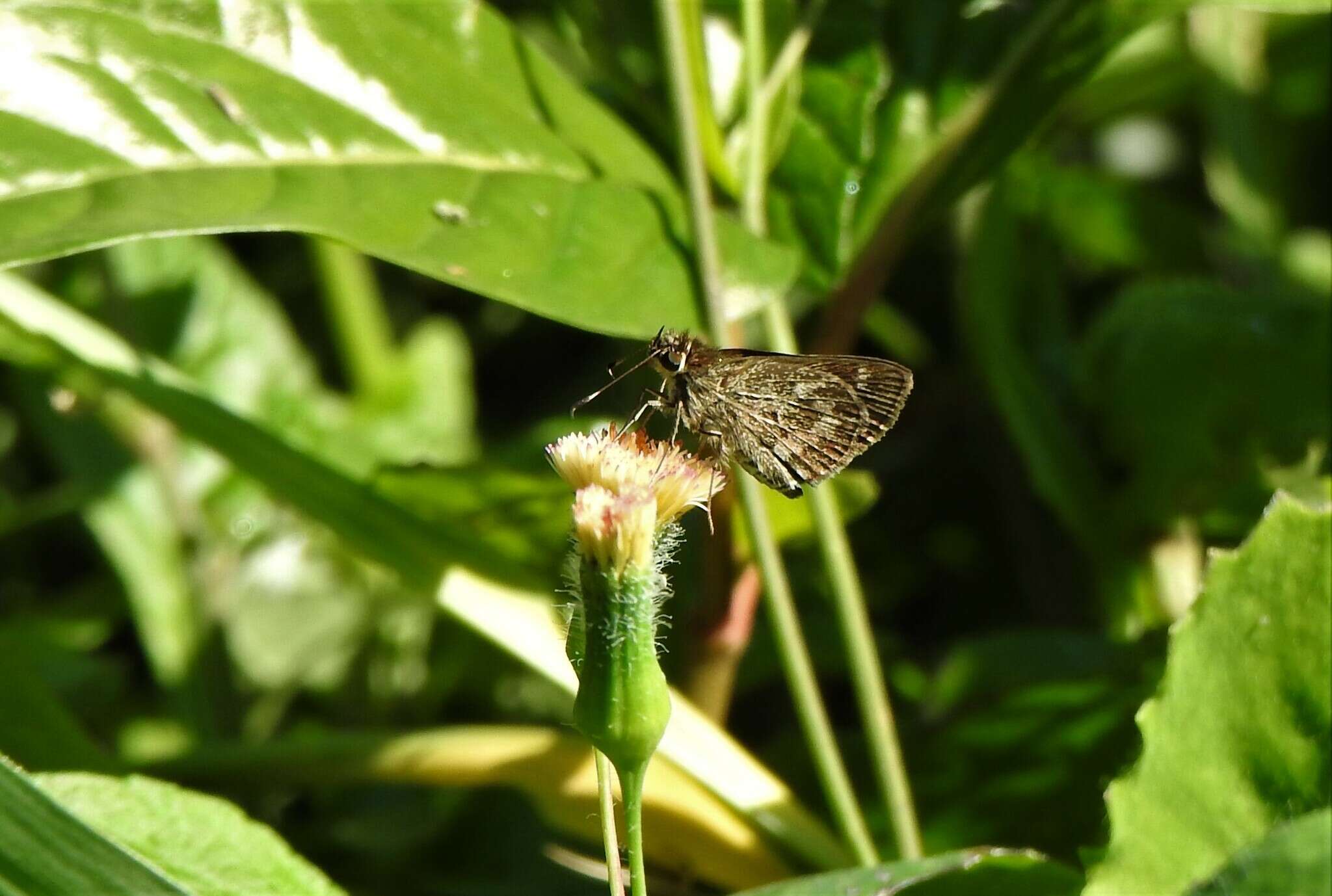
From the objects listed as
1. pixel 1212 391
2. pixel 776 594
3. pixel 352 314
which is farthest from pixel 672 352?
pixel 352 314

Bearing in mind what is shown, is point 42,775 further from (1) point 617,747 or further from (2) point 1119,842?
(2) point 1119,842

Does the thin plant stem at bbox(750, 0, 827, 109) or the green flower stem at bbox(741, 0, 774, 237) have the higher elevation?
the thin plant stem at bbox(750, 0, 827, 109)

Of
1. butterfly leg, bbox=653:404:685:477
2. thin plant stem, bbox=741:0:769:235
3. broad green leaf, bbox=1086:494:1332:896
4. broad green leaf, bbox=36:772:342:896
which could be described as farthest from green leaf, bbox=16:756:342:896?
thin plant stem, bbox=741:0:769:235

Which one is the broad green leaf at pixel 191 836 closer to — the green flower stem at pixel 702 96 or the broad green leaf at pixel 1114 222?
the green flower stem at pixel 702 96

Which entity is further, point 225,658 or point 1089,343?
point 225,658

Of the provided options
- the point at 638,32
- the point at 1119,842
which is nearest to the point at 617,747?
the point at 1119,842

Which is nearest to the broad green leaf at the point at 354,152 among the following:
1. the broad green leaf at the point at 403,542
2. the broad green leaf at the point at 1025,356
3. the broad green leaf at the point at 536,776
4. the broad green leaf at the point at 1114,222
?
the broad green leaf at the point at 403,542

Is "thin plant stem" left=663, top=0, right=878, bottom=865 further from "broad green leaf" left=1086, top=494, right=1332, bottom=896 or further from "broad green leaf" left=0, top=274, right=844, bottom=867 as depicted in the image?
"broad green leaf" left=1086, top=494, right=1332, bottom=896
